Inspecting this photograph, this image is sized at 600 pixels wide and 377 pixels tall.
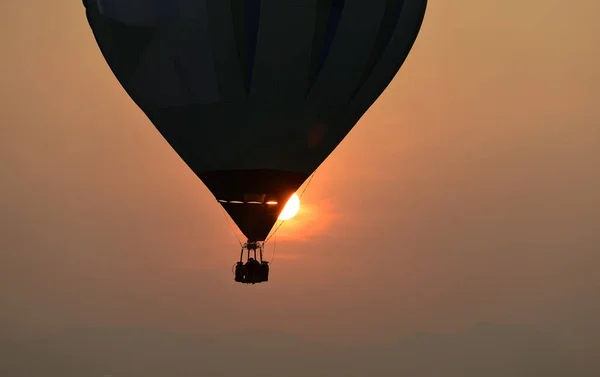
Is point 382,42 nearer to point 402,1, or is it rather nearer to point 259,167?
point 402,1

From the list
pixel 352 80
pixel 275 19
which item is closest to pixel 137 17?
pixel 275 19

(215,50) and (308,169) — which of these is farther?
(308,169)

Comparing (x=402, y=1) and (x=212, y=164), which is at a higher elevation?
(x=402, y=1)

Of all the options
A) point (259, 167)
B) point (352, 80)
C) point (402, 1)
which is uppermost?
point (402, 1)
